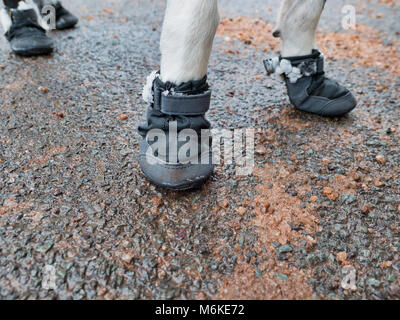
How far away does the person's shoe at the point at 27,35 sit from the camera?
1.94m

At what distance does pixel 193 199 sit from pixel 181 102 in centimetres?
31

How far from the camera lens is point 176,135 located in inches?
43.3

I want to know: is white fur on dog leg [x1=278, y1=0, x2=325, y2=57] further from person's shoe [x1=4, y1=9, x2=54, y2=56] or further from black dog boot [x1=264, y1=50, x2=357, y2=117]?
person's shoe [x1=4, y1=9, x2=54, y2=56]

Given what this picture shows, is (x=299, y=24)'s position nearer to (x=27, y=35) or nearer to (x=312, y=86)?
(x=312, y=86)

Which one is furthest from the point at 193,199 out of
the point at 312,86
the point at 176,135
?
the point at 312,86

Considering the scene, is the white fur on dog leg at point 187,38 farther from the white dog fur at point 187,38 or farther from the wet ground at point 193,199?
the wet ground at point 193,199

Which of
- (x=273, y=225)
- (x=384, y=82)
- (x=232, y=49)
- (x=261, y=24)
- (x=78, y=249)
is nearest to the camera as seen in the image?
(x=78, y=249)

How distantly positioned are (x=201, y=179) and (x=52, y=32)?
176 cm

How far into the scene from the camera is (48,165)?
4.11 ft

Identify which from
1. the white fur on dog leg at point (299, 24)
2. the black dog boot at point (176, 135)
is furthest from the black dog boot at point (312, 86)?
the black dog boot at point (176, 135)

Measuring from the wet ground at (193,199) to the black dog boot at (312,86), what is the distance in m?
0.06
